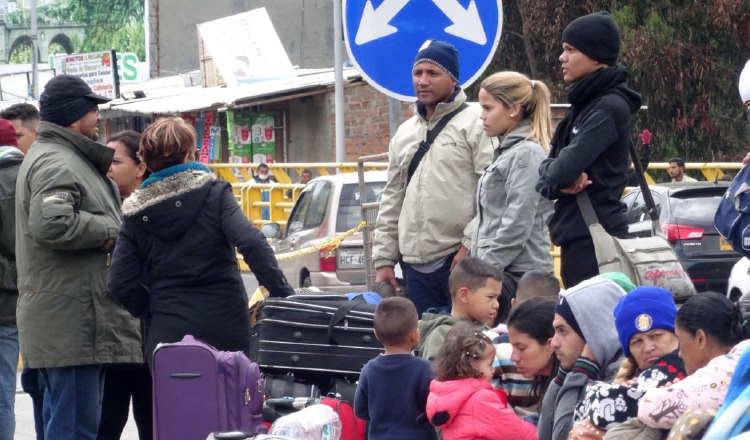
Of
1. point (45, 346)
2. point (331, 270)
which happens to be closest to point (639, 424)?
point (45, 346)

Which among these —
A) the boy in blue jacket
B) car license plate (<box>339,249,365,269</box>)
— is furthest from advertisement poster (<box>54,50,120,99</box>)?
the boy in blue jacket

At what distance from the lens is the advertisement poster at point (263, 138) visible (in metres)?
34.5

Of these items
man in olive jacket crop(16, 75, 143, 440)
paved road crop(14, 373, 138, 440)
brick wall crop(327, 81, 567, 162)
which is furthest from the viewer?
brick wall crop(327, 81, 567, 162)

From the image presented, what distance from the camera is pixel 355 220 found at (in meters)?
15.4

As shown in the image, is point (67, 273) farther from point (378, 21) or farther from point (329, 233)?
point (329, 233)

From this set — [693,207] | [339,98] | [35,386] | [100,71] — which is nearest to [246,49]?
[100,71]

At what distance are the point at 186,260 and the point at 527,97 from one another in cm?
170

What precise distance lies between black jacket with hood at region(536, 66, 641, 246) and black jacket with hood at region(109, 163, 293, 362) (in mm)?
1243

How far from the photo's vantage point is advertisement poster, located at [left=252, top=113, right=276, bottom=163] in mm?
34531

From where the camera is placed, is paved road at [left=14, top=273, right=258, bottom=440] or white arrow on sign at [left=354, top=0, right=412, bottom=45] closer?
white arrow on sign at [left=354, top=0, right=412, bottom=45]

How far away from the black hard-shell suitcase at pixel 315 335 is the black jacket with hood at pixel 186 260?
0.49 metres

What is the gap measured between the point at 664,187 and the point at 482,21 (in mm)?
8522

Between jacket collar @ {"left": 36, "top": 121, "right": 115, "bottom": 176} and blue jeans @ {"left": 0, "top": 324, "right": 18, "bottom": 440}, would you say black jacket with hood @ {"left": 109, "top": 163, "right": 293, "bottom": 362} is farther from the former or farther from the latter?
blue jeans @ {"left": 0, "top": 324, "right": 18, "bottom": 440}

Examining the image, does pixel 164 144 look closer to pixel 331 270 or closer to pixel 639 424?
pixel 639 424
